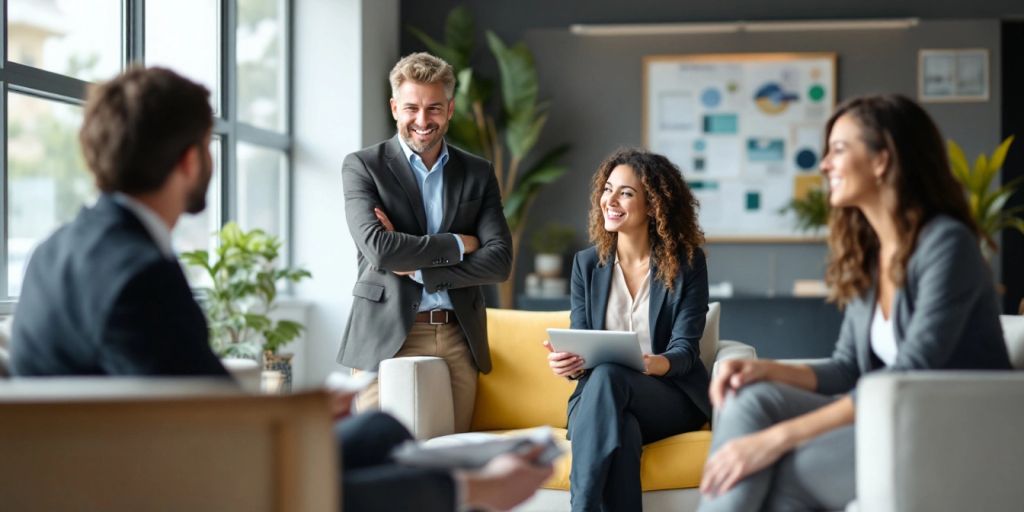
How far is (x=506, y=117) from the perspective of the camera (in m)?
7.41

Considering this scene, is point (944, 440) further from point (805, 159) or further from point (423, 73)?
point (805, 159)

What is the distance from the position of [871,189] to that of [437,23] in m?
6.08

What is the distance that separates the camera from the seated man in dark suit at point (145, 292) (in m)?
1.65

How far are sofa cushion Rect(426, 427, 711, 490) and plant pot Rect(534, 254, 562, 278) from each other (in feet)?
14.3

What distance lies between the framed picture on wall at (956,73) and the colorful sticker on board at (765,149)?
3.27 ft

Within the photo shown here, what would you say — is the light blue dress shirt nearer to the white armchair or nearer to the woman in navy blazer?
the woman in navy blazer

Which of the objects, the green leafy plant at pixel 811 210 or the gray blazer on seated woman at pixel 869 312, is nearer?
the gray blazer on seated woman at pixel 869 312

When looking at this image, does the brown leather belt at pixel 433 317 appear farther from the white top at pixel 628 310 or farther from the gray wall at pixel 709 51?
the gray wall at pixel 709 51

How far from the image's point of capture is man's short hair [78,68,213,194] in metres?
1.78

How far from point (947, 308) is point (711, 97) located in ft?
18.6

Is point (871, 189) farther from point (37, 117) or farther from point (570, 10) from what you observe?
point (570, 10)

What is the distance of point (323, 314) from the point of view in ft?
22.9

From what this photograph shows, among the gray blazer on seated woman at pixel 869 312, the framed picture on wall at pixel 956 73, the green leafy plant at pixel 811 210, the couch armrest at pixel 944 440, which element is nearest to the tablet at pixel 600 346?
the gray blazer on seated woman at pixel 869 312

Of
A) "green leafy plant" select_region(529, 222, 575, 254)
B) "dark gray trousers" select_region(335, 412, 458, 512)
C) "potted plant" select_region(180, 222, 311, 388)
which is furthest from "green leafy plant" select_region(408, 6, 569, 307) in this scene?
"dark gray trousers" select_region(335, 412, 458, 512)
